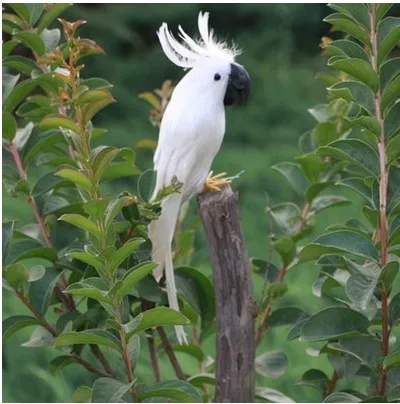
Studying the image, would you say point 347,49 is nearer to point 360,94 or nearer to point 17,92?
point 360,94

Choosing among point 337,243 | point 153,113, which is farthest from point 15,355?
point 337,243

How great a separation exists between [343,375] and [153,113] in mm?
576

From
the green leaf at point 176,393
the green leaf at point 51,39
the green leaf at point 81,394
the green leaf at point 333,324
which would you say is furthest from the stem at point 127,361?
the green leaf at point 51,39

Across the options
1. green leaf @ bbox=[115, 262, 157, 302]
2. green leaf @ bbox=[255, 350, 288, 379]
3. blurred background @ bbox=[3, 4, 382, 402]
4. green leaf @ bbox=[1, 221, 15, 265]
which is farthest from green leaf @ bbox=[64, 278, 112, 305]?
blurred background @ bbox=[3, 4, 382, 402]

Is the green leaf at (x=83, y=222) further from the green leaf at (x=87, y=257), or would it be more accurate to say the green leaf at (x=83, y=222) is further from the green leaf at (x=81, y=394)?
the green leaf at (x=81, y=394)

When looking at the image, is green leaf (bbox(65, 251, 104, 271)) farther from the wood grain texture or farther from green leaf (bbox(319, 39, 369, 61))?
green leaf (bbox(319, 39, 369, 61))

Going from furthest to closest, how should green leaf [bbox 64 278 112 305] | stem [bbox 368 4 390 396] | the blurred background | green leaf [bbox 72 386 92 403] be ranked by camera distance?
the blurred background < green leaf [bbox 72 386 92 403] < stem [bbox 368 4 390 396] < green leaf [bbox 64 278 112 305]

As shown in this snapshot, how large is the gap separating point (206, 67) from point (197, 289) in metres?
0.36

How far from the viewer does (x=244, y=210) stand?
373 centimetres

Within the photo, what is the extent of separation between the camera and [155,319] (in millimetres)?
1204

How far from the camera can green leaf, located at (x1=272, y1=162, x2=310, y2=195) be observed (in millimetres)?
1661

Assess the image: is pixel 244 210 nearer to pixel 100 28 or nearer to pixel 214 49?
pixel 100 28

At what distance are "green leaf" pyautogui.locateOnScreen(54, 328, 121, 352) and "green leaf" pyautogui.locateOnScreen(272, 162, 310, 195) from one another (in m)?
0.54

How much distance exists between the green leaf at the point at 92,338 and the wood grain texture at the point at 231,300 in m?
0.23
